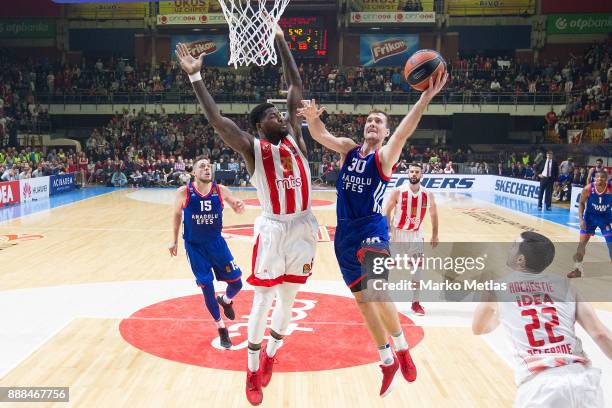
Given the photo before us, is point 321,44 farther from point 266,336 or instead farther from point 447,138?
point 266,336

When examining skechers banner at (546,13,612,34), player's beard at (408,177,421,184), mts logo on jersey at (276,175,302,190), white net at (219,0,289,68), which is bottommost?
player's beard at (408,177,421,184)

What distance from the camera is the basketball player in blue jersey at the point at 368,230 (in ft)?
13.0

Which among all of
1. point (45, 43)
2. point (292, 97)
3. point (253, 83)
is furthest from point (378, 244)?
point (45, 43)

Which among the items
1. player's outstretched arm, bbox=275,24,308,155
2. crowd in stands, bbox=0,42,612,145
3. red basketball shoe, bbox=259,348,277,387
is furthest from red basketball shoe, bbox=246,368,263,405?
crowd in stands, bbox=0,42,612,145

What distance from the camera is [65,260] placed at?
31.8 feet

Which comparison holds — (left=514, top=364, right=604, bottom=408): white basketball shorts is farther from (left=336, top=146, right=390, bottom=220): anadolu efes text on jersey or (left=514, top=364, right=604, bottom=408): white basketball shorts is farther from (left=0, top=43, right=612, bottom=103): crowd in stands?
(left=0, top=43, right=612, bottom=103): crowd in stands

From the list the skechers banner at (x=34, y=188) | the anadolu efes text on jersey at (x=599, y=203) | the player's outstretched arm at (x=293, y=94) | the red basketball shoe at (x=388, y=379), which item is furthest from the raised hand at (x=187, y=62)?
the skechers banner at (x=34, y=188)

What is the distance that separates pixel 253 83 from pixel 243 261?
69.0 ft

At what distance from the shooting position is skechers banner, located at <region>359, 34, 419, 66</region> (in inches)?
1215

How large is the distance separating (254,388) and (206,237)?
2.20 metres

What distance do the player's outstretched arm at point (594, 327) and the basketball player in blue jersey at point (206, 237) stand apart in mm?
3628

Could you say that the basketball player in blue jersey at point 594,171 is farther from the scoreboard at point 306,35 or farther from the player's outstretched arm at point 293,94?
the scoreboard at point 306,35

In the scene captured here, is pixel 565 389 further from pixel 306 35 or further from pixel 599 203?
pixel 306 35

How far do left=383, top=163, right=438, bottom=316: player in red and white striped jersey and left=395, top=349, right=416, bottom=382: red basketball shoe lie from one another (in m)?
2.94
